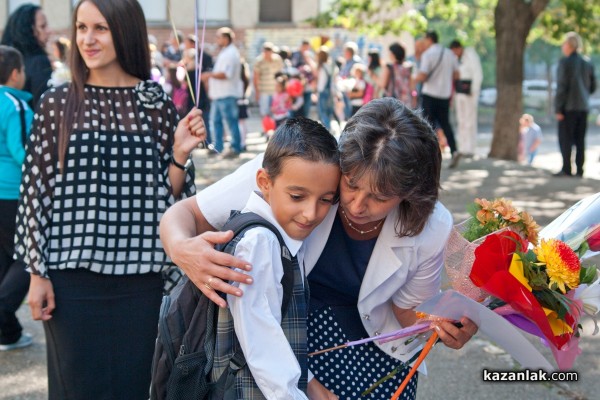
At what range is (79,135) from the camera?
3504 mm

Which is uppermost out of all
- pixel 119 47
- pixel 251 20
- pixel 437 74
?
pixel 251 20

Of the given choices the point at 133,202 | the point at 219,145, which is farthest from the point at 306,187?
the point at 219,145

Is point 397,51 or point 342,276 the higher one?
point 397,51

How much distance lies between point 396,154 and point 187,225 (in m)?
0.68

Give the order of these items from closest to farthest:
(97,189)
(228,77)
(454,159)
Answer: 1. (97,189)
2. (454,159)
3. (228,77)

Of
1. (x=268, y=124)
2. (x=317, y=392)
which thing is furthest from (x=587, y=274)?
(x=268, y=124)

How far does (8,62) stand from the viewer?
5664 mm

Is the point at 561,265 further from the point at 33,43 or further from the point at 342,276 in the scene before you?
the point at 33,43

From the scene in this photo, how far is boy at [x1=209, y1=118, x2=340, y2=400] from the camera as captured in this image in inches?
93.0

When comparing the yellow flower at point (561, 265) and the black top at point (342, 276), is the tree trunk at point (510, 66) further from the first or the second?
the yellow flower at point (561, 265)

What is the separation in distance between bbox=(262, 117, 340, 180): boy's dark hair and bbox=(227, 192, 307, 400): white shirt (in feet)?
0.71

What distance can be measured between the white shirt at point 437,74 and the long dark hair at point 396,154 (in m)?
11.6

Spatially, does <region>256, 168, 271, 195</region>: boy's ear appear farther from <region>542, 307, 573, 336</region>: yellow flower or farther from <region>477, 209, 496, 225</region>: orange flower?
<region>542, 307, 573, 336</region>: yellow flower

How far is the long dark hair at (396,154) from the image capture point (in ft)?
8.20
